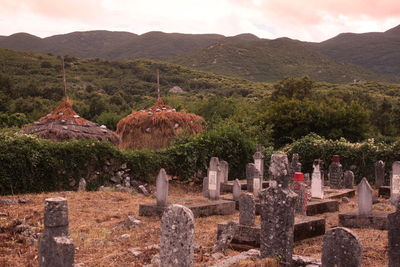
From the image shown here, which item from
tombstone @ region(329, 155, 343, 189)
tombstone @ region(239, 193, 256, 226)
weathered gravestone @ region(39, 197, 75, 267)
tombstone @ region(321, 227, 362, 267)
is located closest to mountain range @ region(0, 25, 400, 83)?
tombstone @ region(329, 155, 343, 189)

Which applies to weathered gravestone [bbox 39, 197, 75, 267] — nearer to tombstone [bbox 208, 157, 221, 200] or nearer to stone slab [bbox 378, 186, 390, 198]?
tombstone [bbox 208, 157, 221, 200]

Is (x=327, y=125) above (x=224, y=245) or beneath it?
above

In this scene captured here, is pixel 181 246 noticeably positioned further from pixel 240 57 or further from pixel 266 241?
pixel 240 57

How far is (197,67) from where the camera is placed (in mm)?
87375

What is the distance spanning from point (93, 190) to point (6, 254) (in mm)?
8683

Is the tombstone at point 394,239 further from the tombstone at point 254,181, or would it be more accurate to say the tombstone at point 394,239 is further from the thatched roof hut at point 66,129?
the thatched roof hut at point 66,129

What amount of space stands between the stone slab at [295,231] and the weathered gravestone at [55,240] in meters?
3.79

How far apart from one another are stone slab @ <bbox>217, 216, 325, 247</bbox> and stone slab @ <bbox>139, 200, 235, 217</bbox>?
2959mm

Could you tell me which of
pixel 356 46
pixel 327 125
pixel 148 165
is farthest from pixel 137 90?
pixel 356 46

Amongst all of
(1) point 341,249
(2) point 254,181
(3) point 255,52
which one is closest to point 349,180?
(2) point 254,181

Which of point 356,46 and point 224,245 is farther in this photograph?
point 356,46

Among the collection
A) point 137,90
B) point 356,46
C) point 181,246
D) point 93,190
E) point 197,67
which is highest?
point 356,46

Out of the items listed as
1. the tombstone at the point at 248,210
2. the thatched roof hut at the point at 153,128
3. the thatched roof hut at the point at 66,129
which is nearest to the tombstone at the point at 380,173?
the thatched roof hut at the point at 153,128

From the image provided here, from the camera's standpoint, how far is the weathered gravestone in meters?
4.96
